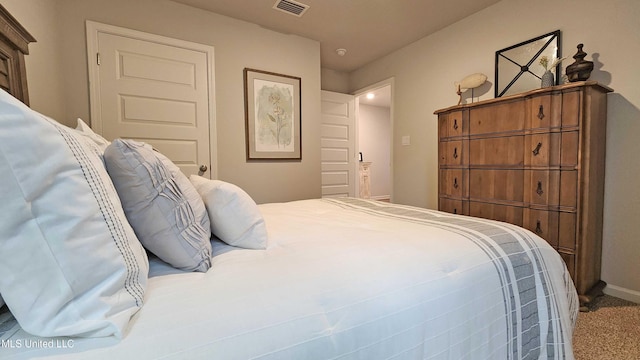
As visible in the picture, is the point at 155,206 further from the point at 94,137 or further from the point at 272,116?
the point at 272,116

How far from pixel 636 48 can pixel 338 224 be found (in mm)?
2527

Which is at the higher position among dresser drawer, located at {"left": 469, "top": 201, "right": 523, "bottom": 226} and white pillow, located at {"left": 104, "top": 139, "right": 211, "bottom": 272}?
white pillow, located at {"left": 104, "top": 139, "right": 211, "bottom": 272}

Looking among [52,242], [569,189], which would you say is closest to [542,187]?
[569,189]

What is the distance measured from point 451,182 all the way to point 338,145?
2.14 meters

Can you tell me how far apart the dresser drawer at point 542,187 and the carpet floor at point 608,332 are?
2.51 feet

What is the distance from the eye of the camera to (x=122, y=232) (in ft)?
2.05

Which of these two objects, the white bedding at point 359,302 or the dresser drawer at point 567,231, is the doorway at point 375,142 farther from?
the white bedding at point 359,302

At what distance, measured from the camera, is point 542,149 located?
198 centimetres

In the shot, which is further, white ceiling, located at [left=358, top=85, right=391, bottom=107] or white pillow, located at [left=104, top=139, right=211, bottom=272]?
white ceiling, located at [left=358, top=85, right=391, bottom=107]

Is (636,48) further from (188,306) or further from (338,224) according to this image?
(188,306)

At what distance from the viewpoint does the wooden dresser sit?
1.83m

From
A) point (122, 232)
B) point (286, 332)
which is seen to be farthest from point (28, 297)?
point (286, 332)

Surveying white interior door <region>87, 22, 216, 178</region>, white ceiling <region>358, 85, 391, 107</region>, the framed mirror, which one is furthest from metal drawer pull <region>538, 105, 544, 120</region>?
white ceiling <region>358, 85, 391, 107</region>

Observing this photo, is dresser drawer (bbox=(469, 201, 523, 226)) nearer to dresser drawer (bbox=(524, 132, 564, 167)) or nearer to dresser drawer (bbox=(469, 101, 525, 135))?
dresser drawer (bbox=(524, 132, 564, 167))
